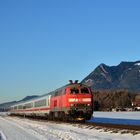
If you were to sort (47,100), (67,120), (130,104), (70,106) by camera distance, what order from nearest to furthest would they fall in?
(70,106) < (67,120) < (47,100) < (130,104)

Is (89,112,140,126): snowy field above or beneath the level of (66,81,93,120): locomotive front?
beneath

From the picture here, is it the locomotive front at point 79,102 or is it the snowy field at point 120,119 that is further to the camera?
the snowy field at point 120,119

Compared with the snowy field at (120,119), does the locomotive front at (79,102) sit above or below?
above

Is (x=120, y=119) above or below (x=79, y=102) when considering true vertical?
below

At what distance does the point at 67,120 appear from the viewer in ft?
144

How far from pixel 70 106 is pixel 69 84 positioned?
318 centimetres

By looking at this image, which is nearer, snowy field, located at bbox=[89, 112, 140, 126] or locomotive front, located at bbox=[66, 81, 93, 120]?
→ locomotive front, located at bbox=[66, 81, 93, 120]

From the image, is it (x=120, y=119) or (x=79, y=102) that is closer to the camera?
(x=79, y=102)

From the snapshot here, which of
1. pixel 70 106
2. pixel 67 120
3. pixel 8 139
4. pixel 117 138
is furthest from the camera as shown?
pixel 67 120

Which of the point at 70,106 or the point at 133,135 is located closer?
the point at 133,135

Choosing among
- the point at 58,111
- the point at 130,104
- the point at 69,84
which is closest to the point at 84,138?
the point at 69,84

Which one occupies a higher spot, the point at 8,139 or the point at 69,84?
the point at 69,84

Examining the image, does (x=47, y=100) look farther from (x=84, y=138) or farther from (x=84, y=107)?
(x=84, y=138)

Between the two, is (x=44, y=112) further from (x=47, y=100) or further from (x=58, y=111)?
(x=58, y=111)
